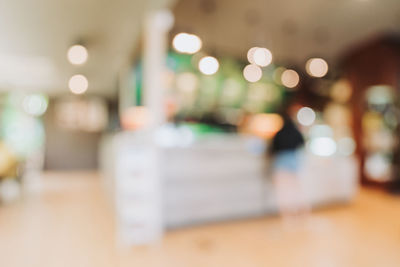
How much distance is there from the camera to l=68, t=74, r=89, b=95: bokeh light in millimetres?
1311

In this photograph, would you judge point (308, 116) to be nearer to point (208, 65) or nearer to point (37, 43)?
point (208, 65)

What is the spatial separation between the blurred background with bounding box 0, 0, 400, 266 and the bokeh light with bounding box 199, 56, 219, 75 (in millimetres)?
34

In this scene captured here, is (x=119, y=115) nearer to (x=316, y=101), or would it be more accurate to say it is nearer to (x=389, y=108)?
(x=316, y=101)

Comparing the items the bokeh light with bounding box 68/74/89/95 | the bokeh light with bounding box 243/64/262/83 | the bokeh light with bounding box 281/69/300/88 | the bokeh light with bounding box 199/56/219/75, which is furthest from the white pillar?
the bokeh light with bounding box 281/69/300/88

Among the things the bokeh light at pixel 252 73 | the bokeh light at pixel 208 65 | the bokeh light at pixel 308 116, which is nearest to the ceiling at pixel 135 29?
the bokeh light at pixel 208 65

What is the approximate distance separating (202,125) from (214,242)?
3342 mm

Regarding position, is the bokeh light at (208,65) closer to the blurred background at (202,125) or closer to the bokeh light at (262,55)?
the blurred background at (202,125)

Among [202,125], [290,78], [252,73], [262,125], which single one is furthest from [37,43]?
[290,78]

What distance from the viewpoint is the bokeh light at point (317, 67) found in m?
6.21

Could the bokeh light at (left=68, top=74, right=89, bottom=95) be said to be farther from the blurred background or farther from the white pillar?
the white pillar

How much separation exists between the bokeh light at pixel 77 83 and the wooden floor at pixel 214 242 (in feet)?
2.79

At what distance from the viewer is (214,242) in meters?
2.49

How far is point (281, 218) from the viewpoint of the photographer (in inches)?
136

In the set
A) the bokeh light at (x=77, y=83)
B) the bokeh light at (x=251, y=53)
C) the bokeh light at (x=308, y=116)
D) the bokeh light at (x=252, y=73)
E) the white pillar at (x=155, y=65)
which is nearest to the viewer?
the bokeh light at (x=77, y=83)
